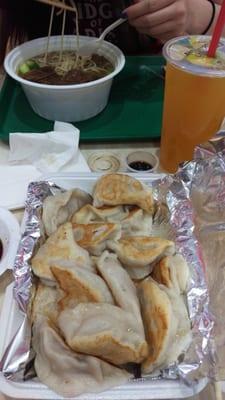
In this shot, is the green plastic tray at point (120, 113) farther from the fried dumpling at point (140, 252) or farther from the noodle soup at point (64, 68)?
the fried dumpling at point (140, 252)

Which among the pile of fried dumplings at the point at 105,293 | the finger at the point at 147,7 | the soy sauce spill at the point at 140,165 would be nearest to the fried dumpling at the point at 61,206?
the pile of fried dumplings at the point at 105,293

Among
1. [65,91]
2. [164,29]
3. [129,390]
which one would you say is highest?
[164,29]

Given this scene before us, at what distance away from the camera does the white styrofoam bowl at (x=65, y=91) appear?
1.22 metres

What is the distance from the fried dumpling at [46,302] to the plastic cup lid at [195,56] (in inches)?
25.0

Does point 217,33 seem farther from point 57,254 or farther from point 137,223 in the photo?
point 57,254

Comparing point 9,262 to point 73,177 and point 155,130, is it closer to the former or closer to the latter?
point 73,177

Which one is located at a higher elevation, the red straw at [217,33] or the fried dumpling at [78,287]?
the red straw at [217,33]

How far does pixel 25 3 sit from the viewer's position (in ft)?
5.00

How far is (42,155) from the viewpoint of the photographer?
1.22 m

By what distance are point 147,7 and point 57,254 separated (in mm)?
940

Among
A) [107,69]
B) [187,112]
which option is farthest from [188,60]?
[107,69]

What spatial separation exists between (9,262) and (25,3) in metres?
1.14

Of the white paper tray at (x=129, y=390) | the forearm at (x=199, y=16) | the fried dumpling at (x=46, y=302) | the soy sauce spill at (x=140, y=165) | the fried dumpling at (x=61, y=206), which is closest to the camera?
the white paper tray at (x=129, y=390)

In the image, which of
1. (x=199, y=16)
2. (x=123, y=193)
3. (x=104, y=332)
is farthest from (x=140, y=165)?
(x=199, y=16)
